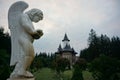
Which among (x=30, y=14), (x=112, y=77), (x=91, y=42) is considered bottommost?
(x=112, y=77)

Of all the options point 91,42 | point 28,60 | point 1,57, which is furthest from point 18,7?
point 91,42

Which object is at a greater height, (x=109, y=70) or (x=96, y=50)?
(x=96, y=50)

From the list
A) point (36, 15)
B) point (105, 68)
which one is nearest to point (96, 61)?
point (105, 68)

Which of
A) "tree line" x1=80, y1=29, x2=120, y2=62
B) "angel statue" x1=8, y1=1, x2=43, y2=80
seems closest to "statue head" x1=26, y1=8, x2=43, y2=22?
"angel statue" x1=8, y1=1, x2=43, y2=80

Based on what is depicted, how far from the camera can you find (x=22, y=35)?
7.83m

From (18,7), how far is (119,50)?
171 ft

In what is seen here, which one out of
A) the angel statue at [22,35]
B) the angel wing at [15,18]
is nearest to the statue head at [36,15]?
the angel statue at [22,35]

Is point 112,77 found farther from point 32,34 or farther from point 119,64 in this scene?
point 32,34

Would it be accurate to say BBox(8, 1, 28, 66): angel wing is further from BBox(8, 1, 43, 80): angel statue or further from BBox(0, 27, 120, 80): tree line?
BBox(0, 27, 120, 80): tree line

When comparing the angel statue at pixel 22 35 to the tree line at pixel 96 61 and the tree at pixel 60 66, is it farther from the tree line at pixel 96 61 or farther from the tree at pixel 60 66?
the tree at pixel 60 66

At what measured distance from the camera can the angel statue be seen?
25.0 feet

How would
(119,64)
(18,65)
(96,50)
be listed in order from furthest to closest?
1. (96,50)
2. (119,64)
3. (18,65)

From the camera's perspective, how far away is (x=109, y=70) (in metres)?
37.0

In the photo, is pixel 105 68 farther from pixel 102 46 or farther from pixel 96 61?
pixel 102 46
